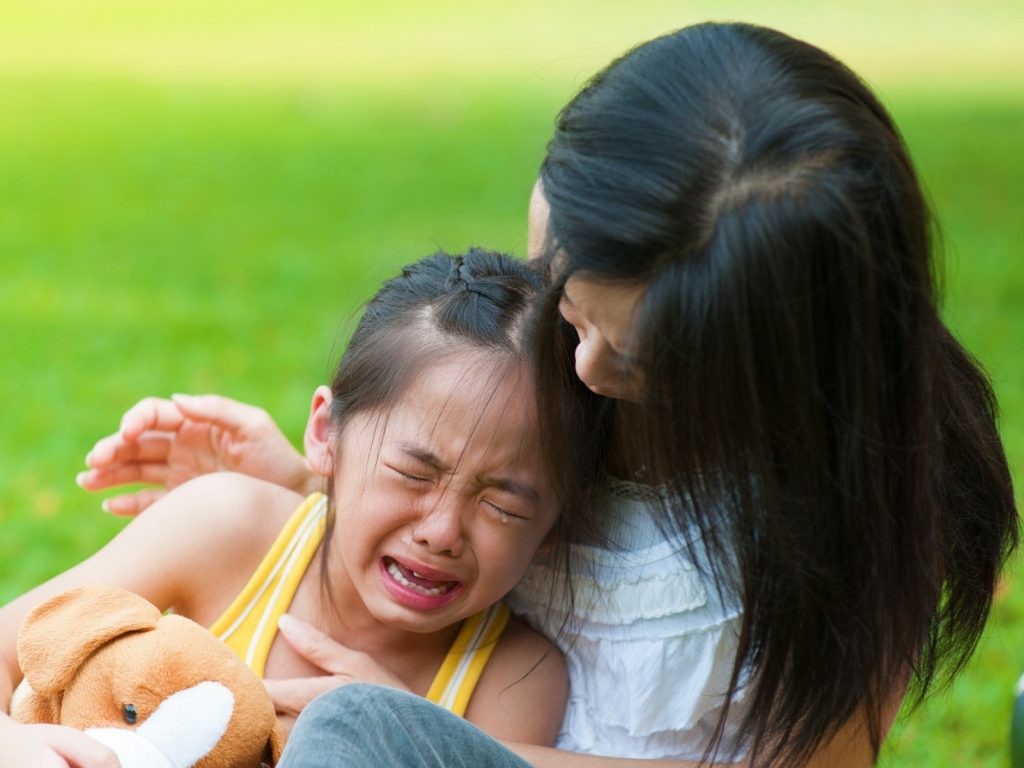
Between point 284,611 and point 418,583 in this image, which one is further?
point 284,611

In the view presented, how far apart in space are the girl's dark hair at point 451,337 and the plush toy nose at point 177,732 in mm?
519

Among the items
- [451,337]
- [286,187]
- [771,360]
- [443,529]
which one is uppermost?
[771,360]

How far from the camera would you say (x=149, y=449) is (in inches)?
109

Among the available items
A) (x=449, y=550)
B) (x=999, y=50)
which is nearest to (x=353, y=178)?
(x=449, y=550)

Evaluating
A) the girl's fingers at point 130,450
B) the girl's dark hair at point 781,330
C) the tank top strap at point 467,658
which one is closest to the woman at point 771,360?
the girl's dark hair at point 781,330

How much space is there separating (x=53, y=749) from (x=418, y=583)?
0.60m

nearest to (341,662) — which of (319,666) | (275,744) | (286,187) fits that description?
(319,666)

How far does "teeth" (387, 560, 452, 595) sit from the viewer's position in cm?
221

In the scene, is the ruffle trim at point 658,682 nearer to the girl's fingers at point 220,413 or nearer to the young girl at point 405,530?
the young girl at point 405,530

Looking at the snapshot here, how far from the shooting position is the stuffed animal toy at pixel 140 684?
1.86 meters

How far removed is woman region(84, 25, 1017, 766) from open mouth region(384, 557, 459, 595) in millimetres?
311

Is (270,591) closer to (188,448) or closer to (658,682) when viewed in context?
(188,448)

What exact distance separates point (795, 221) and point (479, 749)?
2.71 ft

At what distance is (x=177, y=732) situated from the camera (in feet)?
6.09
